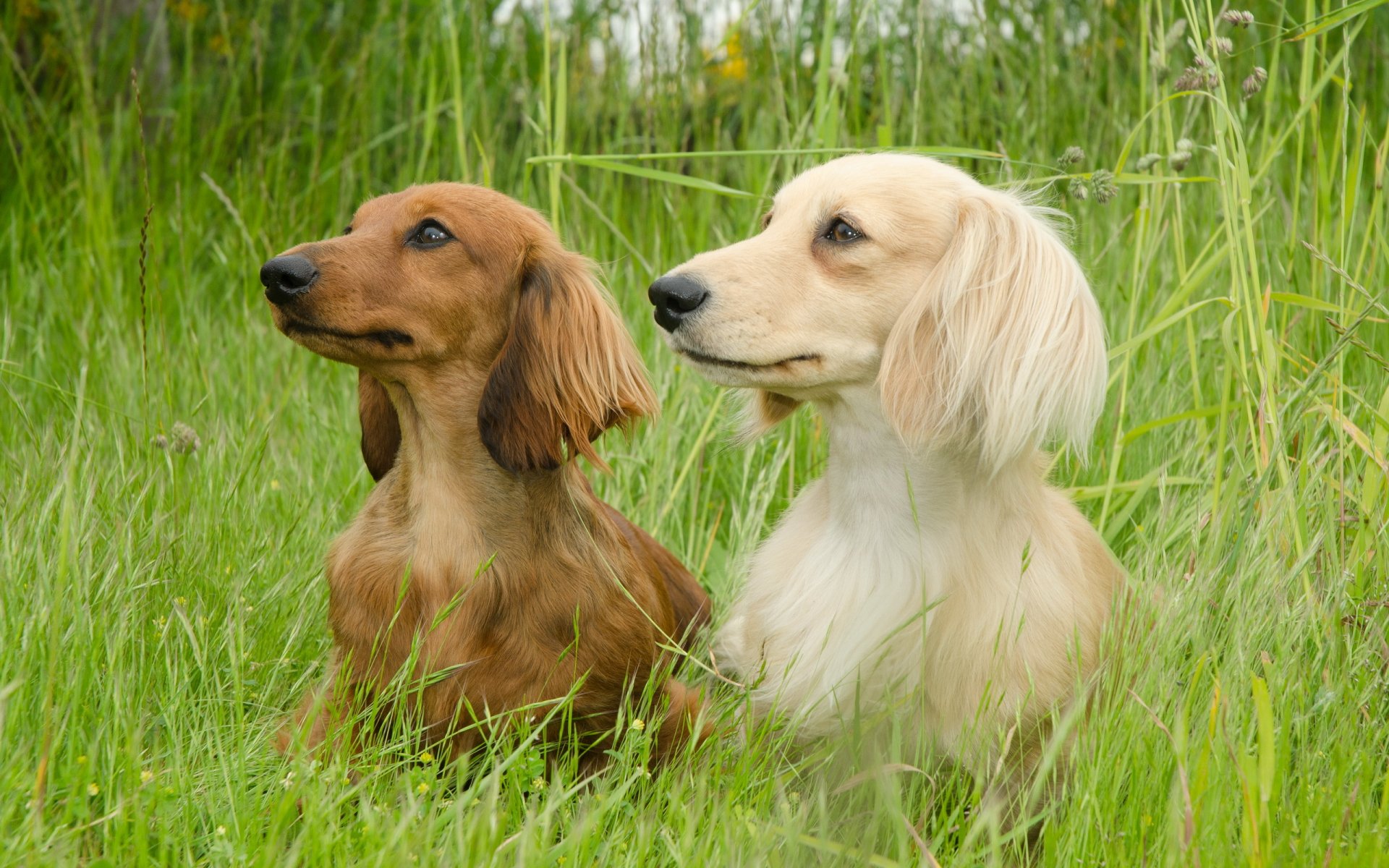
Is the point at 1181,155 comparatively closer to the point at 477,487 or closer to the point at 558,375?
the point at 558,375

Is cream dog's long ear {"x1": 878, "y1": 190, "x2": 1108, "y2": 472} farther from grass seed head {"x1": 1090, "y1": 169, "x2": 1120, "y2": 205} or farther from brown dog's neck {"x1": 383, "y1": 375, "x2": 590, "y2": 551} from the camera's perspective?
brown dog's neck {"x1": 383, "y1": 375, "x2": 590, "y2": 551}

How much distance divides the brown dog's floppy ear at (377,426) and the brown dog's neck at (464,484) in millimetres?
175

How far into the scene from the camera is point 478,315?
106 inches

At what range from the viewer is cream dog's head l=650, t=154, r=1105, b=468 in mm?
2350

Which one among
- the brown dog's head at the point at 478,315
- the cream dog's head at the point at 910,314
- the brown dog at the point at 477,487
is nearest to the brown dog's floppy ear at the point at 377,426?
the brown dog at the point at 477,487

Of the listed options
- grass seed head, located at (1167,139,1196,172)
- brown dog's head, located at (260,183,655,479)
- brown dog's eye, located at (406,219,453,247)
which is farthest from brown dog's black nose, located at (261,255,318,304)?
grass seed head, located at (1167,139,1196,172)

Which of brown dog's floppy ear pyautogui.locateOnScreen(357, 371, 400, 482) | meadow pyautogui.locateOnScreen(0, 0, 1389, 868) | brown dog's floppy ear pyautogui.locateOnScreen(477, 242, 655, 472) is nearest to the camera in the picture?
meadow pyautogui.locateOnScreen(0, 0, 1389, 868)

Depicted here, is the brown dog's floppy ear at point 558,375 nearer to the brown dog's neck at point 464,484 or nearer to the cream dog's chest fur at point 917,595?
the brown dog's neck at point 464,484

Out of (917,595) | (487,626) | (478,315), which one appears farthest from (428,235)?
(917,595)

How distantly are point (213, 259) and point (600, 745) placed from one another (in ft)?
10.2

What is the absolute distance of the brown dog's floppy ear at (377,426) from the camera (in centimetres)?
288

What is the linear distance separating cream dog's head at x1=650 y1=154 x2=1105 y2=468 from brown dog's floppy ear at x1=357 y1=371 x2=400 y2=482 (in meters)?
0.78

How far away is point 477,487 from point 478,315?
1.15ft

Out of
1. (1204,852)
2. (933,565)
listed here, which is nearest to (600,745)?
(933,565)
